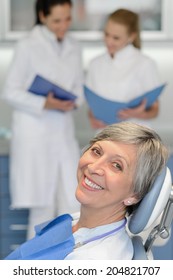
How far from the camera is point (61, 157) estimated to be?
4266 mm

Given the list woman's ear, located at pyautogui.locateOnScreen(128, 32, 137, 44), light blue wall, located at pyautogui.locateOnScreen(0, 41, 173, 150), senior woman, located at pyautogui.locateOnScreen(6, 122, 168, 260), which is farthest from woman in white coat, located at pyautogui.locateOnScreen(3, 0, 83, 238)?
senior woman, located at pyautogui.locateOnScreen(6, 122, 168, 260)

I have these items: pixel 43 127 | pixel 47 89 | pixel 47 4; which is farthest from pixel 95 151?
pixel 43 127

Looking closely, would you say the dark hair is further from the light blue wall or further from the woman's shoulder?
the light blue wall

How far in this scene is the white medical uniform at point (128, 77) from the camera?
410cm

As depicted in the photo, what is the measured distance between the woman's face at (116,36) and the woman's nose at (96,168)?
6.46 feet

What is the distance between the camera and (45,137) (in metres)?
4.24

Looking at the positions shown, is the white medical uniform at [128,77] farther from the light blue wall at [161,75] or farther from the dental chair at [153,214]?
the dental chair at [153,214]

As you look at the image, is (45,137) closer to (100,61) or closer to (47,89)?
(47,89)

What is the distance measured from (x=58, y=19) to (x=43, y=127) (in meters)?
0.58

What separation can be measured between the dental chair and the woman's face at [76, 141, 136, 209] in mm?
72

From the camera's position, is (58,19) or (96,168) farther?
(58,19)

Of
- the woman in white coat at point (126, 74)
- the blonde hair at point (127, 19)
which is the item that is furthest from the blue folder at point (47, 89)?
the blonde hair at point (127, 19)

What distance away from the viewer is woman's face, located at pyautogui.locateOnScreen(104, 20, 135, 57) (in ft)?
12.9

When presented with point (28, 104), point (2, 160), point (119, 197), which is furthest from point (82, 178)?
point (2, 160)
